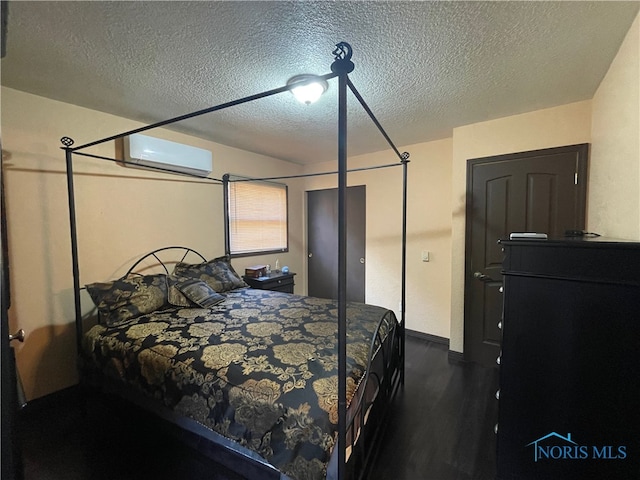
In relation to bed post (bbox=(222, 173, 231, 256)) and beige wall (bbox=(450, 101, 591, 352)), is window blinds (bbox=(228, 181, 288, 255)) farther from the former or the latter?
beige wall (bbox=(450, 101, 591, 352))

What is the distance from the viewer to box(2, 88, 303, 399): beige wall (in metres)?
2.12

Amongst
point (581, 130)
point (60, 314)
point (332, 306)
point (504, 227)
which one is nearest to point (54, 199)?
point (60, 314)

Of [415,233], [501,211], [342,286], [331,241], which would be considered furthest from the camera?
[331,241]

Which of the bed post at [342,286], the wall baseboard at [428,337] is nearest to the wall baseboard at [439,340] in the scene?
the wall baseboard at [428,337]

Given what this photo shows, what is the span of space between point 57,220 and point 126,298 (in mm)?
868

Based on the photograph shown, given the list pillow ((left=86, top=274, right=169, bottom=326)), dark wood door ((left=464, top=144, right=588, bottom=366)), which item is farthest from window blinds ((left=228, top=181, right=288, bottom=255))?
dark wood door ((left=464, top=144, right=588, bottom=366))

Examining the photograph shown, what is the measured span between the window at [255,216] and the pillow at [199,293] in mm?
999

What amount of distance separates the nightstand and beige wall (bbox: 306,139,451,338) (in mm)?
1158

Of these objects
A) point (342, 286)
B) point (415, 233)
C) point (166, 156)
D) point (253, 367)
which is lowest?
point (253, 367)

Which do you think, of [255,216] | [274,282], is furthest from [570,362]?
[255,216]

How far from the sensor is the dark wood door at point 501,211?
2.43 metres

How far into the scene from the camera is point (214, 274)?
300cm

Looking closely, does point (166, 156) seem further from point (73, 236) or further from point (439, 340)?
point (439, 340)

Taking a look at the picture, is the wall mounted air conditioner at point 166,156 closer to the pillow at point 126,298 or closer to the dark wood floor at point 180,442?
the pillow at point 126,298
